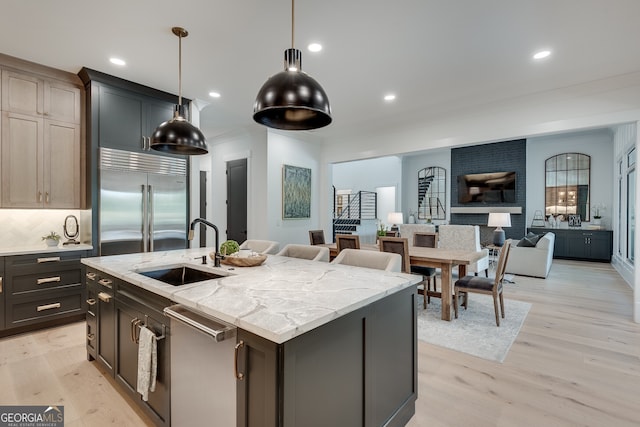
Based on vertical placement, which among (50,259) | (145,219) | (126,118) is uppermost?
(126,118)

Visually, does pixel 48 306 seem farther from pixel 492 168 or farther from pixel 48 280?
pixel 492 168

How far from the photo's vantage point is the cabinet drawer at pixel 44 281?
3.20 meters

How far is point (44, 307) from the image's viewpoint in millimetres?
3352

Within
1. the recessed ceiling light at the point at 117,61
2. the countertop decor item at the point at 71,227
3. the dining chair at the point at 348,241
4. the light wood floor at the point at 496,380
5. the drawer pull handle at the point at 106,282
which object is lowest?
the light wood floor at the point at 496,380

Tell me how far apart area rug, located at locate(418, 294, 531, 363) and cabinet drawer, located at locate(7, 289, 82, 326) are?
3837 millimetres

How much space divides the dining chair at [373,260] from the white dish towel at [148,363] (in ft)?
4.87

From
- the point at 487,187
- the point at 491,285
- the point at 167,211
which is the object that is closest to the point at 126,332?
the point at 167,211

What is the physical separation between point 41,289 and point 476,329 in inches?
186

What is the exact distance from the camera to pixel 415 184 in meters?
11.5

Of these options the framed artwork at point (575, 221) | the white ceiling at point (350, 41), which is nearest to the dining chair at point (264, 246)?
the white ceiling at point (350, 41)

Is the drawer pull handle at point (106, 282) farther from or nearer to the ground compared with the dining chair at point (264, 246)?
nearer to the ground

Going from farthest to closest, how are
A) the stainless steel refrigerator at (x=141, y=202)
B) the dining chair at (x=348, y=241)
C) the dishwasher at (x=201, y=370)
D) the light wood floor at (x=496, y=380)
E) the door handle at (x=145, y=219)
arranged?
the dining chair at (x=348, y=241), the door handle at (x=145, y=219), the stainless steel refrigerator at (x=141, y=202), the light wood floor at (x=496, y=380), the dishwasher at (x=201, y=370)

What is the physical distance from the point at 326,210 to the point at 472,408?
4984 millimetres

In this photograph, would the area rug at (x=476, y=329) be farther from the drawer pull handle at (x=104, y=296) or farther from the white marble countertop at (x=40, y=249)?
the white marble countertop at (x=40, y=249)
